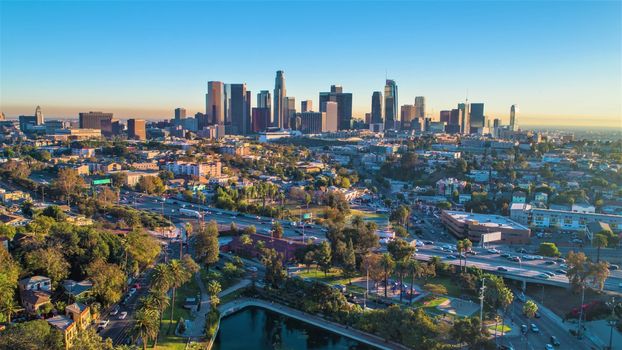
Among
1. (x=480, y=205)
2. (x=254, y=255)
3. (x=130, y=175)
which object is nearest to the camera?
(x=254, y=255)

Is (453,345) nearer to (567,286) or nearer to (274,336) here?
(274,336)

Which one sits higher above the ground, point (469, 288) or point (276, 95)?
point (276, 95)

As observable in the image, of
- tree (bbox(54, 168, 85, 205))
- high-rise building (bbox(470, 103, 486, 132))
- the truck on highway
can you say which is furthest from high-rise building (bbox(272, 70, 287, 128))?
the truck on highway

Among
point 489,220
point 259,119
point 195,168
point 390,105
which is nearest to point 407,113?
point 390,105

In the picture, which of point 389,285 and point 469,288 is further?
point 389,285

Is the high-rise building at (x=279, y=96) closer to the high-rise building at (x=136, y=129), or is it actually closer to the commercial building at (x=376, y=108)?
the commercial building at (x=376, y=108)

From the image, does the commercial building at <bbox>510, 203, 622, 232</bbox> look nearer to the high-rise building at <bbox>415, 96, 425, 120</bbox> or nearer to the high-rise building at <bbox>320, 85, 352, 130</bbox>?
the high-rise building at <bbox>320, 85, 352, 130</bbox>

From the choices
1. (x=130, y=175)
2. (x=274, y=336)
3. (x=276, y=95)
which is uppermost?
(x=276, y=95)

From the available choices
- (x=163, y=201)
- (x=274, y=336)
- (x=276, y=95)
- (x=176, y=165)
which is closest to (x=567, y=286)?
(x=274, y=336)
